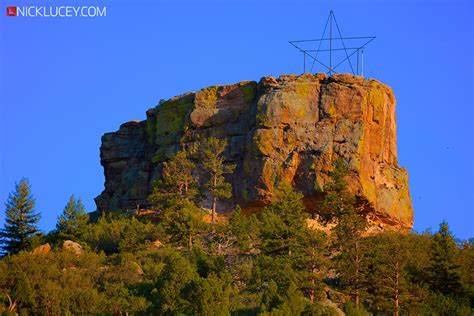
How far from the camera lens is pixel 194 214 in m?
79.6

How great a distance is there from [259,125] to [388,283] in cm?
1817

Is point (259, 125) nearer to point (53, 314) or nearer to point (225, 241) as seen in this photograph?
point (225, 241)

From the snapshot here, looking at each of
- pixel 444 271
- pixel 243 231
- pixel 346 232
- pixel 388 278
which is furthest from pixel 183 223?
pixel 444 271

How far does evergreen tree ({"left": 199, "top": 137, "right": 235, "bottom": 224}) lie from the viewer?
8438 cm

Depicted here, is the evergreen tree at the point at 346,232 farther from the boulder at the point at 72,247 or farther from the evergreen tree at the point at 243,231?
the boulder at the point at 72,247

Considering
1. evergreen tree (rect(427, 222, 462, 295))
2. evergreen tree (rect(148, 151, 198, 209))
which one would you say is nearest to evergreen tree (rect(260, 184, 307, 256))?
evergreen tree (rect(148, 151, 198, 209))

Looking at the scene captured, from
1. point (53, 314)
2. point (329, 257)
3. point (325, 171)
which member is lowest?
point (53, 314)

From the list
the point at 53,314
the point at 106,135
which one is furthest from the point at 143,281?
the point at 106,135

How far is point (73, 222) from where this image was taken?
83438mm

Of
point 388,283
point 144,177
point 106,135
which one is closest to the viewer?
point 388,283

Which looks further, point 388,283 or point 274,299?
point 388,283

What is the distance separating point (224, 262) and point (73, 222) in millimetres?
13097

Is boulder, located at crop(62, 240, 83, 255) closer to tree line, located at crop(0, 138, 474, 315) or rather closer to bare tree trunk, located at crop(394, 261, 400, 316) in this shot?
tree line, located at crop(0, 138, 474, 315)

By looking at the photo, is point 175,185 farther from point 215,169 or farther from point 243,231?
point 243,231
